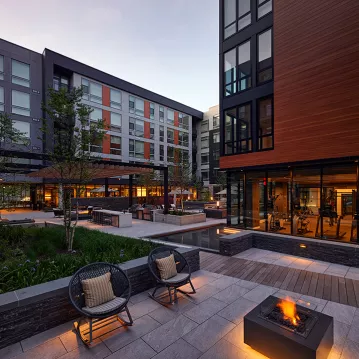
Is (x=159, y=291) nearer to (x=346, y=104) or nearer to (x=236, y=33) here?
(x=346, y=104)

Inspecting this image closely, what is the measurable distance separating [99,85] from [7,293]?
30479 millimetres

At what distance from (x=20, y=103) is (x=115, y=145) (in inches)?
448

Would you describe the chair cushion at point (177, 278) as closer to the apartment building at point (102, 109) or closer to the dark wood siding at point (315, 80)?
the dark wood siding at point (315, 80)

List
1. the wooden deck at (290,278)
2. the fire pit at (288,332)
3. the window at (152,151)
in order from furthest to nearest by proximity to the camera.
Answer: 1. the window at (152,151)
2. the wooden deck at (290,278)
3. the fire pit at (288,332)

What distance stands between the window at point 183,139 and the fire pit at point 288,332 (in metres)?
38.4

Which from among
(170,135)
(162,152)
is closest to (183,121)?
(170,135)

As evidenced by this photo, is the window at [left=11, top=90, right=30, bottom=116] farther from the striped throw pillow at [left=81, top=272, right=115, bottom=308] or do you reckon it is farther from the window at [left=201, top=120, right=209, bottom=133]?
the window at [left=201, top=120, right=209, bottom=133]

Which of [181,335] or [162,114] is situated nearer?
[181,335]

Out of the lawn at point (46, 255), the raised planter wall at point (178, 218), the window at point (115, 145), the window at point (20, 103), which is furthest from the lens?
the window at point (115, 145)

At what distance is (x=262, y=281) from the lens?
5.81 metres

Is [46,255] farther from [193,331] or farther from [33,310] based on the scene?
[193,331]

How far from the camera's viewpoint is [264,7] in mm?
11617

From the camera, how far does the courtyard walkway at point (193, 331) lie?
3205mm

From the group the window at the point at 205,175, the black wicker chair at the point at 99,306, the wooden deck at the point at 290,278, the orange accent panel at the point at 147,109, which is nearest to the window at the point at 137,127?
the orange accent panel at the point at 147,109
